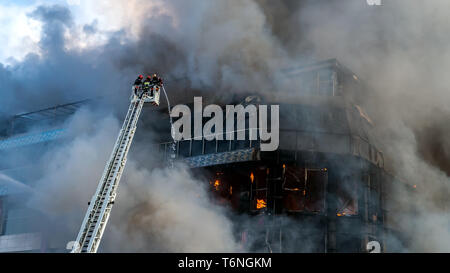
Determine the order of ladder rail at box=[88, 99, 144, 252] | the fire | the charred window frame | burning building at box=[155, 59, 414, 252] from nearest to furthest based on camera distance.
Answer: ladder rail at box=[88, 99, 144, 252]
burning building at box=[155, 59, 414, 252]
the charred window frame
the fire

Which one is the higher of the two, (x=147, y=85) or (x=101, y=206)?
(x=147, y=85)

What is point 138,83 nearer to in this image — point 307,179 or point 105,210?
point 105,210

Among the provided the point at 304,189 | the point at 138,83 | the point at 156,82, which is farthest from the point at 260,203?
the point at 138,83

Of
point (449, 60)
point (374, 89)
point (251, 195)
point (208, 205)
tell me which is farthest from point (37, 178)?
point (449, 60)

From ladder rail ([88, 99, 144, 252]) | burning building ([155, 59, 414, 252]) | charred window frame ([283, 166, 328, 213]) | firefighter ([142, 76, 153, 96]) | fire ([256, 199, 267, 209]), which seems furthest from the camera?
fire ([256, 199, 267, 209])

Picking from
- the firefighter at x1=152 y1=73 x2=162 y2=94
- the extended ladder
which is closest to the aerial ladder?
the extended ladder

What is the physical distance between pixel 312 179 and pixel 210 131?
344 centimetres

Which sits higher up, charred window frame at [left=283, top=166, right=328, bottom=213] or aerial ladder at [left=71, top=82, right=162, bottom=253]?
charred window frame at [left=283, top=166, right=328, bottom=213]

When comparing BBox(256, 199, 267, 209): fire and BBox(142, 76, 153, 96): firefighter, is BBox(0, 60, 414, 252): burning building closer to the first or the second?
BBox(256, 199, 267, 209): fire

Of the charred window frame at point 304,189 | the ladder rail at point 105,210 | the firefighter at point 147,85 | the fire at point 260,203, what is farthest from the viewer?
the fire at point 260,203

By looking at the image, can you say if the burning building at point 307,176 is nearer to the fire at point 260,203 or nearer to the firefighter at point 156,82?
the fire at point 260,203

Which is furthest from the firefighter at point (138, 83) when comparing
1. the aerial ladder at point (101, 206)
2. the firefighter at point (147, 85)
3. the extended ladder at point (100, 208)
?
the extended ladder at point (100, 208)

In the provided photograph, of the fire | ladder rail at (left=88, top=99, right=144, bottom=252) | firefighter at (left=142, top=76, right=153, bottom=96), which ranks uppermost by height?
firefighter at (left=142, top=76, right=153, bottom=96)

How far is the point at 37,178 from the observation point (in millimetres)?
15477
